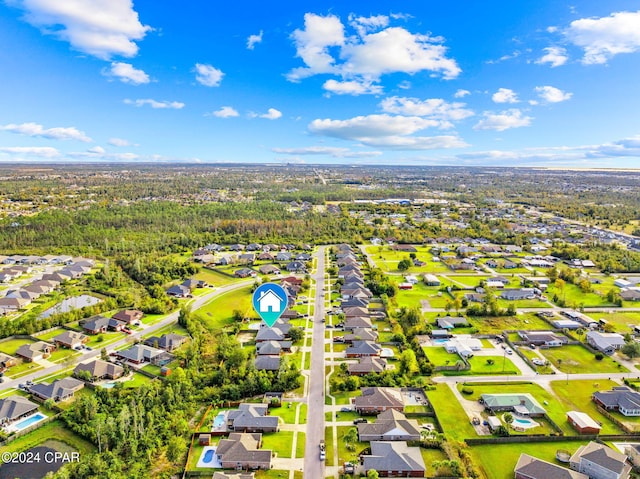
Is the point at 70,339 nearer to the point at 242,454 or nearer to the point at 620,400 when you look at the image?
the point at 242,454

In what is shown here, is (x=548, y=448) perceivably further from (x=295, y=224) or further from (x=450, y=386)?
Result: (x=295, y=224)

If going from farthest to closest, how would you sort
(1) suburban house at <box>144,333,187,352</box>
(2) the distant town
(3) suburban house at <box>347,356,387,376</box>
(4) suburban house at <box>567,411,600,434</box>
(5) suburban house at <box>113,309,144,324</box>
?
(5) suburban house at <box>113,309,144,324</box>
(1) suburban house at <box>144,333,187,352</box>
(3) suburban house at <box>347,356,387,376</box>
(4) suburban house at <box>567,411,600,434</box>
(2) the distant town

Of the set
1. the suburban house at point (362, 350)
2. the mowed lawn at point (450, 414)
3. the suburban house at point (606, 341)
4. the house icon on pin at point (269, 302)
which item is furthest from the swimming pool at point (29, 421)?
the suburban house at point (606, 341)

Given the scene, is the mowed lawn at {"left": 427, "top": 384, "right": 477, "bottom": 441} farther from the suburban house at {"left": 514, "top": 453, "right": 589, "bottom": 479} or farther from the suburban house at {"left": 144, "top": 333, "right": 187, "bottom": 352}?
the suburban house at {"left": 144, "top": 333, "right": 187, "bottom": 352}

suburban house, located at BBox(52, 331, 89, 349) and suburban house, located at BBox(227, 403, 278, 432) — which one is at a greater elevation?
suburban house, located at BBox(52, 331, 89, 349)

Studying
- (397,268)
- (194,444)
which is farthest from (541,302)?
(194,444)

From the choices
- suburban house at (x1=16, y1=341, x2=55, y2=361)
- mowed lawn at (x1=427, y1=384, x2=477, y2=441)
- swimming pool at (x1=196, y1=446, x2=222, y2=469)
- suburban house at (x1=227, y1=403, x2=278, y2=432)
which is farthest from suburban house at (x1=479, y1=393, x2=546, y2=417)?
suburban house at (x1=16, y1=341, x2=55, y2=361)

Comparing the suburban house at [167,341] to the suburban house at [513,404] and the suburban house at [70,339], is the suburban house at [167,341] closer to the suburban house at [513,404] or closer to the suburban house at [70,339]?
the suburban house at [70,339]
